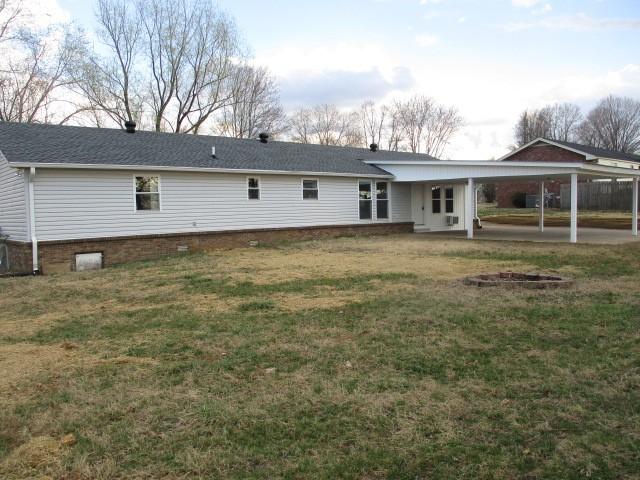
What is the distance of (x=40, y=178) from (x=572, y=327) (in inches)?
477

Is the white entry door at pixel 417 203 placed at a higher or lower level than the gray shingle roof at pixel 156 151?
lower

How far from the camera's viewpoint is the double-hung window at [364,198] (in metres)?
20.1

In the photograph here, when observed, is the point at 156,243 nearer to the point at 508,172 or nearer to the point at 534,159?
the point at 508,172

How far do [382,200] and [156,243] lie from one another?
9.78 meters

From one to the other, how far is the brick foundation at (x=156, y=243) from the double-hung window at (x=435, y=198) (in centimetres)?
474

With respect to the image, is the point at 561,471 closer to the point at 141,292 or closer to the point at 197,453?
the point at 197,453

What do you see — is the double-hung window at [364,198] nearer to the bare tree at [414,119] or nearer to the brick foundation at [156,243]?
the brick foundation at [156,243]

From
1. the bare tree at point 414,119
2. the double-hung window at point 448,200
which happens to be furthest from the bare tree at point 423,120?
the double-hung window at point 448,200

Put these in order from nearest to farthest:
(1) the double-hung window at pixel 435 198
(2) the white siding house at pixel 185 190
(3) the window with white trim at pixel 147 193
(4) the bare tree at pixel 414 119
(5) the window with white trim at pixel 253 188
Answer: (2) the white siding house at pixel 185 190
(3) the window with white trim at pixel 147 193
(5) the window with white trim at pixel 253 188
(1) the double-hung window at pixel 435 198
(4) the bare tree at pixel 414 119

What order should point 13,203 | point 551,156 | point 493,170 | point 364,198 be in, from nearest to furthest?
point 13,203
point 493,170
point 364,198
point 551,156

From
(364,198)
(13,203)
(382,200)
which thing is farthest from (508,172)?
(13,203)

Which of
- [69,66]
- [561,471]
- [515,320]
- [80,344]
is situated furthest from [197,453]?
[69,66]

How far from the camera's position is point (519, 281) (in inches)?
315

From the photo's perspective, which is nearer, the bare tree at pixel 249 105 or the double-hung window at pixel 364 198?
the double-hung window at pixel 364 198
